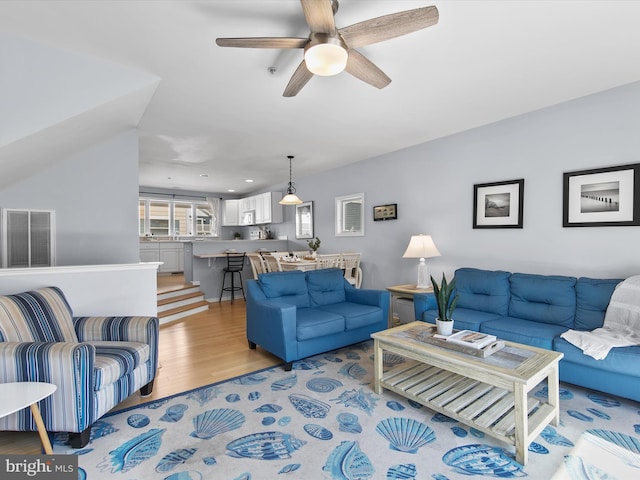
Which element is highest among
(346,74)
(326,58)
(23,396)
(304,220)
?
(346,74)

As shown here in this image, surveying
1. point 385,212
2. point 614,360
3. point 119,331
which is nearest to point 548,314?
point 614,360

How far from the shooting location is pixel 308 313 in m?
3.35

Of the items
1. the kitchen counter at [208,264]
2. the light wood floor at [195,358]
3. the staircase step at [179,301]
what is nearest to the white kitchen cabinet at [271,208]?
the kitchen counter at [208,264]

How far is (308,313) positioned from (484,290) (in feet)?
6.26

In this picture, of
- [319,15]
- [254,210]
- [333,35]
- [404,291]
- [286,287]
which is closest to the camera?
[319,15]

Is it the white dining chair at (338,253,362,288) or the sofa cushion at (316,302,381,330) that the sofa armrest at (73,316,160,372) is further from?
the white dining chair at (338,253,362,288)

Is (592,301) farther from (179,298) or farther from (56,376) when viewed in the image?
A: (179,298)

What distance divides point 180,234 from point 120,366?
7.36 metres

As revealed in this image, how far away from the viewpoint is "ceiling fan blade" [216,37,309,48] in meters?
1.75

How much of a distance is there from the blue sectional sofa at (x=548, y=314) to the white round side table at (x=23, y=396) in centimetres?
308

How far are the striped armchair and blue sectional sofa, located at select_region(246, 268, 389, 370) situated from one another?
1.03 m

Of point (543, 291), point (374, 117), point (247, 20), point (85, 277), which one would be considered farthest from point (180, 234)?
point (543, 291)

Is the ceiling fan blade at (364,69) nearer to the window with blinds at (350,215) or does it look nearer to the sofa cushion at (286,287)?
the sofa cushion at (286,287)

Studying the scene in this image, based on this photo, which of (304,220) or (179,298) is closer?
(179,298)
